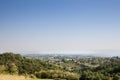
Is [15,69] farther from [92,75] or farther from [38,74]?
[92,75]

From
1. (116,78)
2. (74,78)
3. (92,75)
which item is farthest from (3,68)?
(116,78)

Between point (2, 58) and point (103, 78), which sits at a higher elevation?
point (2, 58)

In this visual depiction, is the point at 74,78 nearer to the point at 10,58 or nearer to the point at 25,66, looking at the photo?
the point at 25,66

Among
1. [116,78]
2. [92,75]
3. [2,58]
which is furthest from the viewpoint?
[2,58]

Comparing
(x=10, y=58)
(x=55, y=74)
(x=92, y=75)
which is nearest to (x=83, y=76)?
(x=92, y=75)

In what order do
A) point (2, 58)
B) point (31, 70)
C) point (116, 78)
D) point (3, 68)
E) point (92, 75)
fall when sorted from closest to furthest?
point (116, 78) → point (92, 75) → point (3, 68) → point (31, 70) → point (2, 58)

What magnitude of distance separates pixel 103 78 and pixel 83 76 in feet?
25.2

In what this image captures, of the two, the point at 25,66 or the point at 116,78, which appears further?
the point at 25,66

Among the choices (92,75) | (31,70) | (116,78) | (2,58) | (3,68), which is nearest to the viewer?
(116,78)

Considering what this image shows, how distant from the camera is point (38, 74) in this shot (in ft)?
269

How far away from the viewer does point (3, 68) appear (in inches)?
3457

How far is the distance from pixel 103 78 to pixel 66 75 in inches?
538

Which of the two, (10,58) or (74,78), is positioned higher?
(10,58)

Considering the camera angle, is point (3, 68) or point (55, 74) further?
point (3, 68)
